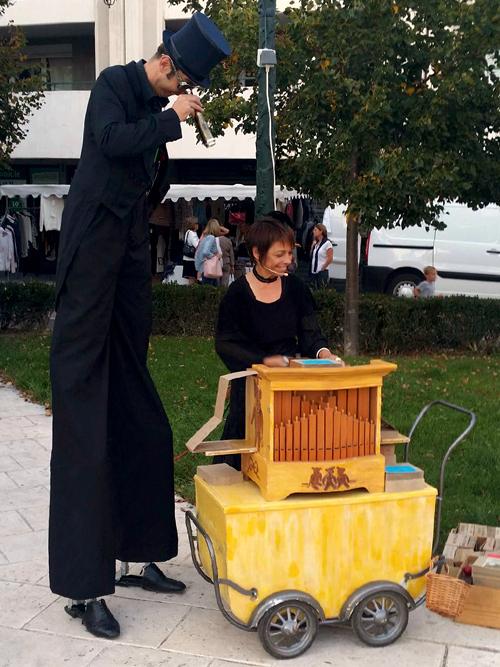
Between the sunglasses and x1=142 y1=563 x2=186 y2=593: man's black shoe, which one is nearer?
the sunglasses

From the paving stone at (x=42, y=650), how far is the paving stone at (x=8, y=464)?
2.48 metres

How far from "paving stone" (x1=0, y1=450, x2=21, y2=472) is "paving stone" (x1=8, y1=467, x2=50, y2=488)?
0.29 feet

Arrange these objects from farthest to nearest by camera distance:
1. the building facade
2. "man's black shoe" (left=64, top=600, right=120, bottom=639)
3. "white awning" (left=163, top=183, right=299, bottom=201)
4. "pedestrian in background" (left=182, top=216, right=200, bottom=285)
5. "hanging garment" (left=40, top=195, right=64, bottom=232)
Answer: the building facade → "hanging garment" (left=40, top=195, right=64, bottom=232) → "white awning" (left=163, top=183, right=299, bottom=201) → "pedestrian in background" (left=182, top=216, right=200, bottom=285) → "man's black shoe" (left=64, top=600, right=120, bottom=639)

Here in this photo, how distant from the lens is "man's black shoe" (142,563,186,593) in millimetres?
3738

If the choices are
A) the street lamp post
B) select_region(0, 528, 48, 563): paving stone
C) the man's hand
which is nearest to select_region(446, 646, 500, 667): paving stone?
select_region(0, 528, 48, 563): paving stone

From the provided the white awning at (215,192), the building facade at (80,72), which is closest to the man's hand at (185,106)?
the white awning at (215,192)

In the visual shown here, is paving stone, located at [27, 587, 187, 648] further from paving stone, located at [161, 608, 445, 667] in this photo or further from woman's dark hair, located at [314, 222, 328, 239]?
woman's dark hair, located at [314, 222, 328, 239]

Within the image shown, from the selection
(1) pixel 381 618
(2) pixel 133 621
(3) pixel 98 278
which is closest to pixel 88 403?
(3) pixel 98 278

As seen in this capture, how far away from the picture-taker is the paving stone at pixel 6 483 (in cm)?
536

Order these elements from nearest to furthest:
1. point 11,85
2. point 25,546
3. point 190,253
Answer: point 25,546, point 11,85, point 190,253

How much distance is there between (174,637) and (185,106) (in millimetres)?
2024

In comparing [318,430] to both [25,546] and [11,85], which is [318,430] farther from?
[11,85]

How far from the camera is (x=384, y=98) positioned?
28.6 feet

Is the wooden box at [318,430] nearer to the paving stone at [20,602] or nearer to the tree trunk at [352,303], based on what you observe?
the paving stone at [20,602]
